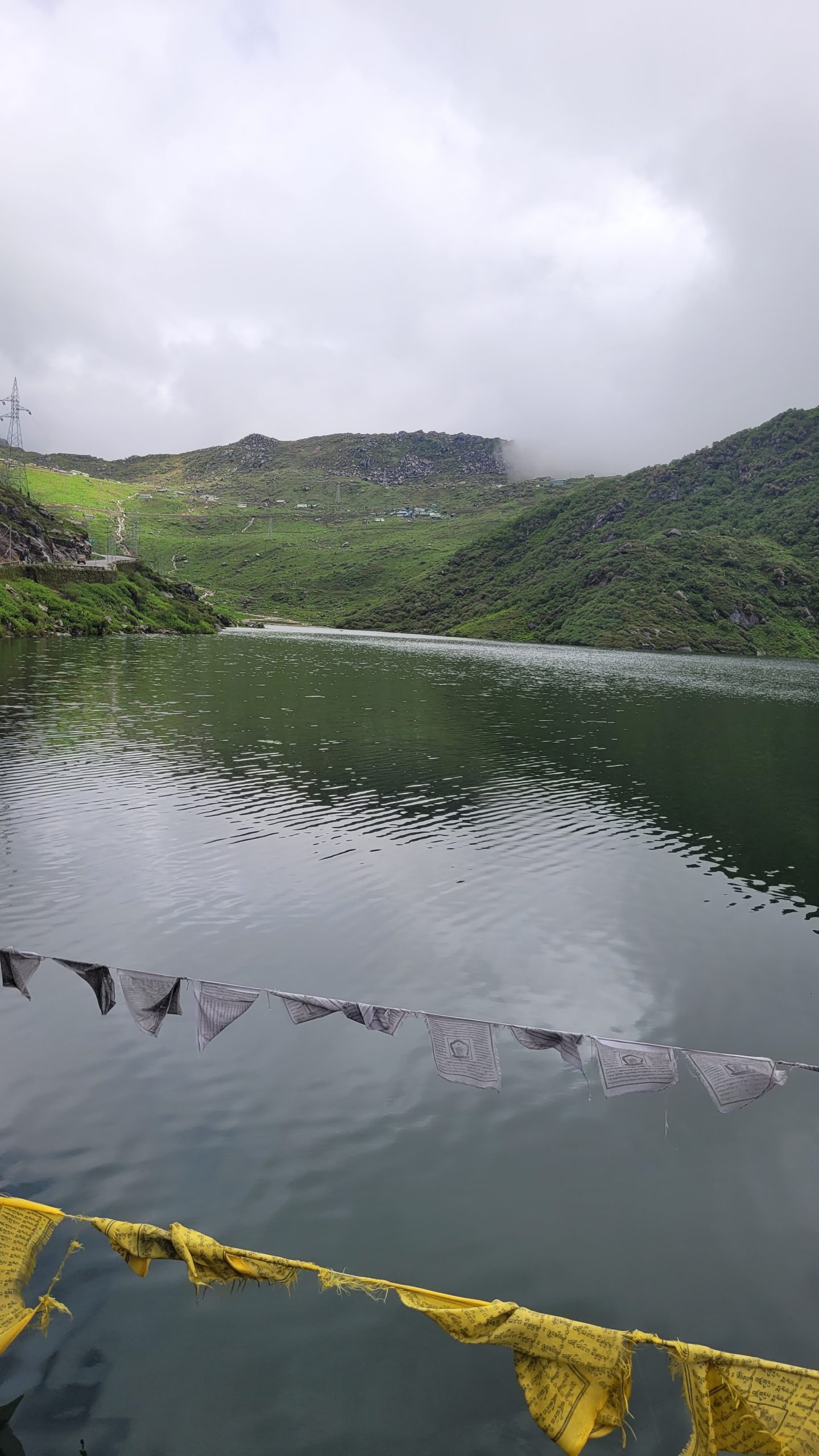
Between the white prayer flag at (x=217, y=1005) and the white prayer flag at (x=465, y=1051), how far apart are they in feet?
12.0

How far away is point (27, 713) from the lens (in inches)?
2323

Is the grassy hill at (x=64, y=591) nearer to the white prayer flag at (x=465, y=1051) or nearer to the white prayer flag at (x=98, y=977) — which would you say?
the white prayer flag at (x=98, y=977)

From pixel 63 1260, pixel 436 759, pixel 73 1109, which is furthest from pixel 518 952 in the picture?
pixel 436 759

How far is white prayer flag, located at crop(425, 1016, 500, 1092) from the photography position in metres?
13.7

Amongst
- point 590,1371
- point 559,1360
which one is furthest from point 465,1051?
point 590,1371

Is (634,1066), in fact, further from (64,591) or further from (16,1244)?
(64,591)

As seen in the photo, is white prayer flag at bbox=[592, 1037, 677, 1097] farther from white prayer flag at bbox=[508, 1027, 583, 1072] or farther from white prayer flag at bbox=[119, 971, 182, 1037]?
white prayer flag at bbox=[119, 971, 182, 1037]

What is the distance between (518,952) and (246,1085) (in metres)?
10.6

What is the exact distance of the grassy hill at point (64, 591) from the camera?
413ft

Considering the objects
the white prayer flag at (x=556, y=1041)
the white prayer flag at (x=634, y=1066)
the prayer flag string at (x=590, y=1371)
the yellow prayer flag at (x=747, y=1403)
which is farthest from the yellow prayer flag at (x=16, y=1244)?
the white prayer flag at (x=634, y=1066)

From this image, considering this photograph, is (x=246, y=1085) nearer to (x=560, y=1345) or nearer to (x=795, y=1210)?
(x=560, y=1345)

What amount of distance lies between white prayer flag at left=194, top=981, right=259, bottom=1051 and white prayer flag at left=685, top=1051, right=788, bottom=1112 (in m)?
8.46

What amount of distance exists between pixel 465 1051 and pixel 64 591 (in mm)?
151094

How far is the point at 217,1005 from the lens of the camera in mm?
Answer: 14477
